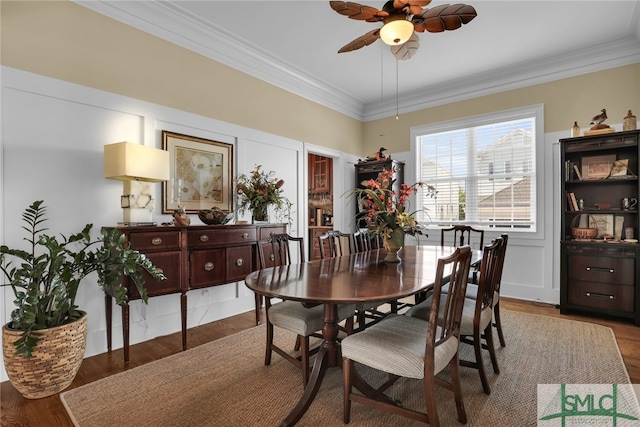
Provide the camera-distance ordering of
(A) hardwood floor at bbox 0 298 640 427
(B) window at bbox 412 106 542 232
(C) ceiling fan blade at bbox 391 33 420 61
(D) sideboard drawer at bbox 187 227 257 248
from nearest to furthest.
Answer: (A) hardwood floor at bbox 0 298 640 427, (C) ceiling fan blade at bbox 391 33 420 61, (D) sideboard drawer at bbox 187 227 257 248, (B) window at bbox 412 106 542 232

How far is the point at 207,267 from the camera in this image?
3.06 m

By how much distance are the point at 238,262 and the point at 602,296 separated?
152 inches

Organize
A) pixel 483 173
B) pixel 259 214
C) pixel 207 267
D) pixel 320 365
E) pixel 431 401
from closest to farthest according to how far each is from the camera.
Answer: pixel 431 401, pixel 320 365, pixel 207 267, pixel 259 214, pixel 483 173

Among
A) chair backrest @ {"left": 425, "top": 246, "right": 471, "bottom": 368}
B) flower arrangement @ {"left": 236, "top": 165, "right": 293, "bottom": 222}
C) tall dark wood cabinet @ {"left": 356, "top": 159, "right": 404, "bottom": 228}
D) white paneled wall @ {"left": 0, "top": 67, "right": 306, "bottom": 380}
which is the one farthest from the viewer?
tall dark wood cabinet @ {"left": 356, "top": 159, "right": 404, "bottom": 228}

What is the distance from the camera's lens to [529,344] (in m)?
2.86

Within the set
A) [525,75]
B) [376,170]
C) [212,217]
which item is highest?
[525,75]

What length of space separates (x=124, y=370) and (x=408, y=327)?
209 centimetres

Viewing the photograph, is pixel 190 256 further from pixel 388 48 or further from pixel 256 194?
pixel 388 48

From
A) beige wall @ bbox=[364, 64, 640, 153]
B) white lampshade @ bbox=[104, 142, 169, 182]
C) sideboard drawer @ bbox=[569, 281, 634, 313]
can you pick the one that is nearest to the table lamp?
white lampshade @ bbox=[104, 142, 169, 182]

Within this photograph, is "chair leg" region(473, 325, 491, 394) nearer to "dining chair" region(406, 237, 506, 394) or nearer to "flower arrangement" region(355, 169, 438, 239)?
"dining chair" region(406, 237, 506, 394)

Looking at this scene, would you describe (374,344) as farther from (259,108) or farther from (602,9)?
(602,9)

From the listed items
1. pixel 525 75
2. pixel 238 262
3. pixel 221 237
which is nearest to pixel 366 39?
pixel 221 237

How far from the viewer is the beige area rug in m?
1.86

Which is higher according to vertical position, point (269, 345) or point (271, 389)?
point (269, 345)
